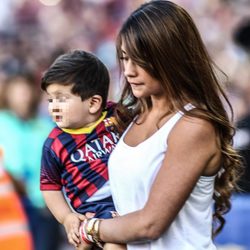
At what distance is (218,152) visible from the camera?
2.71 metres

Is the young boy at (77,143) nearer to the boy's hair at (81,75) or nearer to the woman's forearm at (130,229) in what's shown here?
the boy's hair at (81,75)

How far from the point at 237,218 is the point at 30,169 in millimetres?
1596

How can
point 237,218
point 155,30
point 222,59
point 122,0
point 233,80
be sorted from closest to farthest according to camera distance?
1. point 155,30
2. point 237,218
3. point 233,80
4. point 222,59
5. point 122,0

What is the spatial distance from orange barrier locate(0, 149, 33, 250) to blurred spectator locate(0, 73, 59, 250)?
77 mm

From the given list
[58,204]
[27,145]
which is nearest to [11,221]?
[27,145]

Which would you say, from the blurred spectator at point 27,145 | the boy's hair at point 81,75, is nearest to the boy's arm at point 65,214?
the boy's hair at point 81,75

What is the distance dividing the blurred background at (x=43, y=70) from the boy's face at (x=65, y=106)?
1871 mm

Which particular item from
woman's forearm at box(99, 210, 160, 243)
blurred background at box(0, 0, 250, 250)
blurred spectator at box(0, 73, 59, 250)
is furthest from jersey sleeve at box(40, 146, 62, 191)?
blurred spectator at box(0, 73, 59, 250)

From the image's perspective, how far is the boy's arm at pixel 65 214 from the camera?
9.59 ft

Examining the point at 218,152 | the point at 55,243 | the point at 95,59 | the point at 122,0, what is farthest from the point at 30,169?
the point at 218,152

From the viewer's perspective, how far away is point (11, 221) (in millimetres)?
6398

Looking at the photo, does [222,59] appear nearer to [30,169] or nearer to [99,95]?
[30,169]

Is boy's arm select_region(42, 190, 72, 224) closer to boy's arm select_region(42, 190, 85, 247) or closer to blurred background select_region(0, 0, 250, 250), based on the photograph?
boy's arm select_region(42, 190, 85, 247)

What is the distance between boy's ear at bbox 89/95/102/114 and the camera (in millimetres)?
2998
